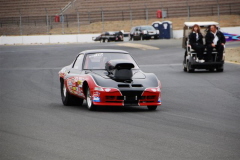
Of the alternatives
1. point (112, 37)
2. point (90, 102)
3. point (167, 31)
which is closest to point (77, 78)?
point (90, 102)

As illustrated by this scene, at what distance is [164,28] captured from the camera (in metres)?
51.7

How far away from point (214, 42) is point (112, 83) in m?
10.5

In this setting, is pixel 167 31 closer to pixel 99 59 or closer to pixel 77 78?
pixel 99 59

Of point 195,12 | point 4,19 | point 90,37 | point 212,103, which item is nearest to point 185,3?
point 195,12

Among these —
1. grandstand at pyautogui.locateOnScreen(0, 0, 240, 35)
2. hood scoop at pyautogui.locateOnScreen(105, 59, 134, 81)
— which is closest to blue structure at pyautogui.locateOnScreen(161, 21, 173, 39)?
grandstand at pyautogui.locateOnScreen(0, 0, 240, 35)

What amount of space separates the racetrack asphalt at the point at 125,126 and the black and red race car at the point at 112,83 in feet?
0.79

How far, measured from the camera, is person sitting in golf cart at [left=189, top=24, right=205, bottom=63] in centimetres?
2075

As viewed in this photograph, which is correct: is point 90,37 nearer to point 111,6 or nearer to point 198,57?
point 111,6

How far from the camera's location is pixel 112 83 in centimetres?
1124

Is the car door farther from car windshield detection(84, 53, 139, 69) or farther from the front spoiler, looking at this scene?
the front spoiler

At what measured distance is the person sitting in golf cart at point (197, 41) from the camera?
20750mm

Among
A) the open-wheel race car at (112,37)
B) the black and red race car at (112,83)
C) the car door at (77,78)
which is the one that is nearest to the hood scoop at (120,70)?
the black and red race car at (112,83)

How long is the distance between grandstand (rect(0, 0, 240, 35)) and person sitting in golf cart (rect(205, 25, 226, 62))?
37.2 metres

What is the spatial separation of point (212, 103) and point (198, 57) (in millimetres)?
8563
